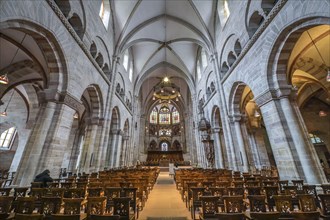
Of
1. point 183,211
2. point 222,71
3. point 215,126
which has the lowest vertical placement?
point 183,211

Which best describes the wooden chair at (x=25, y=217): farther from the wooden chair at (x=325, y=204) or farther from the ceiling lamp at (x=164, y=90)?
the ceiling lamp at (x=164, y=90)

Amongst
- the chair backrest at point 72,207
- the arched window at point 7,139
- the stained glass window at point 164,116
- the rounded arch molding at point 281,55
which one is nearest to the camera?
the chair backrest at point 72,207

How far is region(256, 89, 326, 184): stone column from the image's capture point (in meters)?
5.31

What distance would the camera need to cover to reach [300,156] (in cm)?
553

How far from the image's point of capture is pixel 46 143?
6.17 metres

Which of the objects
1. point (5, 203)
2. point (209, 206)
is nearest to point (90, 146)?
point (5, 203)

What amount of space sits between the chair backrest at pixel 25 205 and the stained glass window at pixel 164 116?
1457 inches

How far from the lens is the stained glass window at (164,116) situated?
40.0 meters

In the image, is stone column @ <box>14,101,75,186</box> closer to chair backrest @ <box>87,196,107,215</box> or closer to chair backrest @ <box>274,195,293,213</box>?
chair backrest @ <box>87,196,107,215</box>

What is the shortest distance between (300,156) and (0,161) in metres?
25.5

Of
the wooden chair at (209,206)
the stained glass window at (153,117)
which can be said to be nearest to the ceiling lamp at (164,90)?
the wooden chair at (209,206)

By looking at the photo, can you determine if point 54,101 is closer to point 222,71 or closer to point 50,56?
point 50,56

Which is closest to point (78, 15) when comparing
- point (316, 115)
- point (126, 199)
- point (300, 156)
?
point (126, 199)

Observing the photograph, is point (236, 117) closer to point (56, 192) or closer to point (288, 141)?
point (288, 141)
